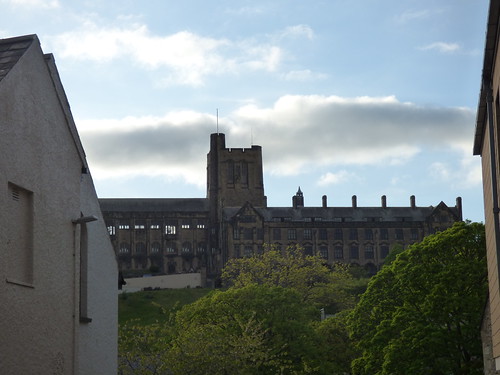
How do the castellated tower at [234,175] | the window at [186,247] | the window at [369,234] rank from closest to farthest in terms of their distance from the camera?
the window at [369,234] < the window at [186,247] < the castellated tower at [234,175]

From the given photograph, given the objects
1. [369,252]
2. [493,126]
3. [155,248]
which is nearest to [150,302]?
[155,248]

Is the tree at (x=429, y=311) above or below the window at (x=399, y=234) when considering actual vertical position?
below

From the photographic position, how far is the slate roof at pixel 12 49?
13.9m

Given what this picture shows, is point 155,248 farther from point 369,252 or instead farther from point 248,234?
point 369,252

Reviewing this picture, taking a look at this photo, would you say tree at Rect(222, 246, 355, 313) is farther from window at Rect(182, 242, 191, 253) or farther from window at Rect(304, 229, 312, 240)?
window at Rect(182, 242, 191, 253)

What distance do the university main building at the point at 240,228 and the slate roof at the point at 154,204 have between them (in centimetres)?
16

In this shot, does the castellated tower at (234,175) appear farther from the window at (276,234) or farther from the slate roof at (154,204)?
the window at (276,234)

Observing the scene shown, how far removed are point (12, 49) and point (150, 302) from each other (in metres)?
89.4

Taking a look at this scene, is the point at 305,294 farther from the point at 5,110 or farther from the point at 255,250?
the point at 5,110

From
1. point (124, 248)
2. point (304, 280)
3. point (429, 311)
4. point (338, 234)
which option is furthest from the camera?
point (124, 248)

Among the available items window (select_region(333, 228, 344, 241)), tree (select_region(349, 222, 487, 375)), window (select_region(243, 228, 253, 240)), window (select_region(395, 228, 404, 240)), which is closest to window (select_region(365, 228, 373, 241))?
window (select_region(333, 228, 344, 241))

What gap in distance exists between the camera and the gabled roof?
1393 cm

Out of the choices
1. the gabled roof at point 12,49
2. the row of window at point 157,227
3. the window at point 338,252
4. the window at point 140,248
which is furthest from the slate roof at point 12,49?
the row of window at point 157,227

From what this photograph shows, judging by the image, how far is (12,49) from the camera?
14578 millimetres
